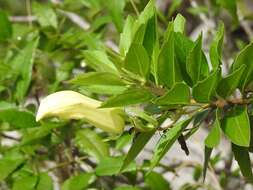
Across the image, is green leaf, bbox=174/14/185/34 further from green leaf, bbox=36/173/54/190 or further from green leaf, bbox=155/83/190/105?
green leaf, bbox=36/173/54/190

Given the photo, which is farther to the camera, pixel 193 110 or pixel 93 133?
pixel 93 133

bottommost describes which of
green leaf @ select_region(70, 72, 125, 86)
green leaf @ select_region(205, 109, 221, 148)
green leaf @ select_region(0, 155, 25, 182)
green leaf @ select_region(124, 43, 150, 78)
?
green leaf @ select_region(0, 155, 25, 182)

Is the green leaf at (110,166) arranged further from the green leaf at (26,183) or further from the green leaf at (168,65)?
the green leaf at (168,65)

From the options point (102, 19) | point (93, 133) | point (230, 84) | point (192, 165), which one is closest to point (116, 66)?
point (230, 84)

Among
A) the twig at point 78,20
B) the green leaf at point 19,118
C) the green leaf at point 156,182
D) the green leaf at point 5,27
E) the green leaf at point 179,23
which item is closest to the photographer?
the green leaf at point 179,23

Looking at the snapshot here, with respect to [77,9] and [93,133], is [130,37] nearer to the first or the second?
[93,133]

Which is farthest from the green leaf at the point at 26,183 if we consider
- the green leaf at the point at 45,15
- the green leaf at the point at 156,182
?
the green leaf at the point at 45,15

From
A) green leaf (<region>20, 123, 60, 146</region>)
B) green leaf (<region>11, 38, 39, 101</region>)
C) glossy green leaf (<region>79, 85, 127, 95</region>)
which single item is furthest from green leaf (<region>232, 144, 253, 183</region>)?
green leaf (<region>11, 38, 39, 101</region>)
